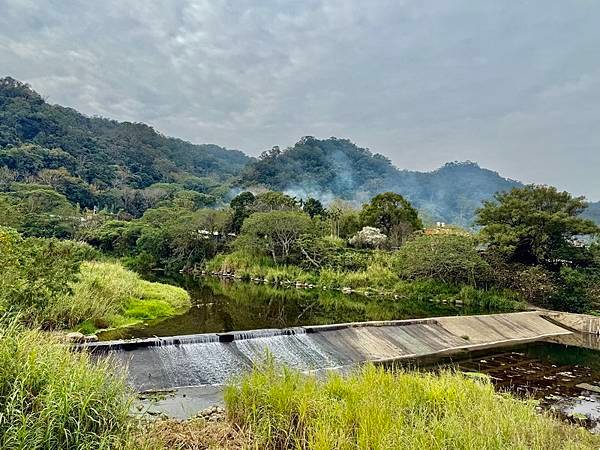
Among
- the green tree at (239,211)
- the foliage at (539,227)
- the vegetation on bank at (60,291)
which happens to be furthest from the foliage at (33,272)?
the green tree at (239,211)

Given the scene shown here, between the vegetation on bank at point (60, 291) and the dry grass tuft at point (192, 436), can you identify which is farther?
the vegetation on bank at point (60, 291)

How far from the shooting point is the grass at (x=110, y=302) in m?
9.19

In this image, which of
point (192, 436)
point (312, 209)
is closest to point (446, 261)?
point (312, 209)

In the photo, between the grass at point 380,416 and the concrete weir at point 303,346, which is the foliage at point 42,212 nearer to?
the concrete weir at point 303,346

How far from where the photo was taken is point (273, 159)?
2625 inches

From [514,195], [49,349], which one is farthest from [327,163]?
[49,349]

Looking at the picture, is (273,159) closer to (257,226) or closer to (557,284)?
(257,226)

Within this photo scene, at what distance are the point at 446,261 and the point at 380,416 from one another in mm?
16213

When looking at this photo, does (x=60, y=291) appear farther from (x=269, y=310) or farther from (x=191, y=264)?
(x=191, y=264)

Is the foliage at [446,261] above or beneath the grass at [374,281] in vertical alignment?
above

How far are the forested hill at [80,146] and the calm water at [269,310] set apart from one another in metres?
33.0

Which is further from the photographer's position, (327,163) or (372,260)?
(327,163)

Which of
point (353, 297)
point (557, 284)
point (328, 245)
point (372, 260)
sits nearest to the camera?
point (557, 284)

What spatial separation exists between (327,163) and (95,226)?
46.9 m
